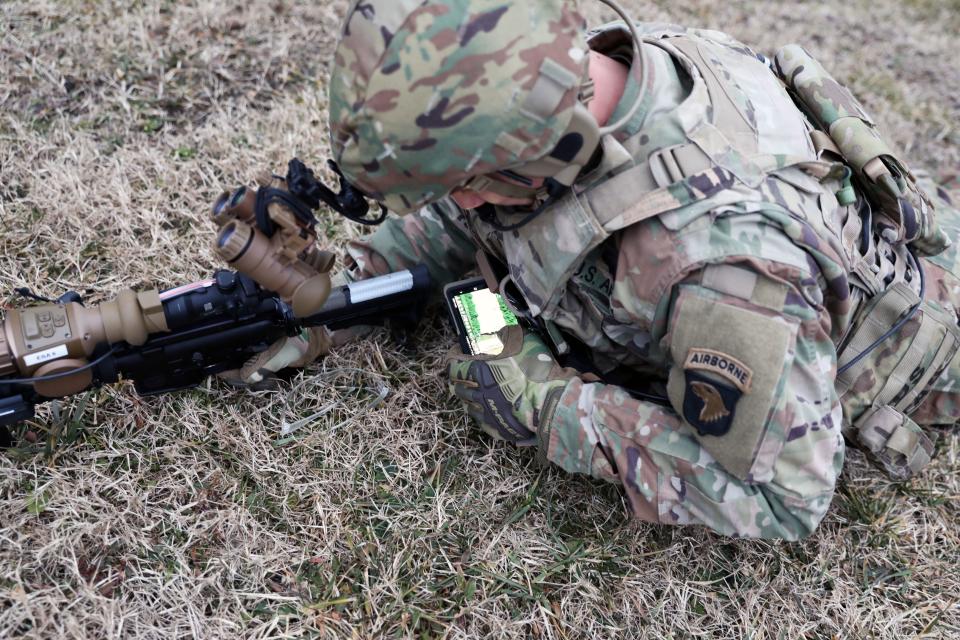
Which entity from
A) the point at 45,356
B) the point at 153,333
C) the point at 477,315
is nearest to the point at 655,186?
the point at 477,315

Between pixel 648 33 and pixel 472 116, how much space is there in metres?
1.32

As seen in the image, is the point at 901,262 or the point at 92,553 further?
the point at 901,262

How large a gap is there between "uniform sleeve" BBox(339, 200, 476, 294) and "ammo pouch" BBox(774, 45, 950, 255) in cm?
140

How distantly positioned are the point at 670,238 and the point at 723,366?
0.40m

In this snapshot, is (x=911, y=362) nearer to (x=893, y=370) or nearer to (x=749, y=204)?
(x=893, y=370)

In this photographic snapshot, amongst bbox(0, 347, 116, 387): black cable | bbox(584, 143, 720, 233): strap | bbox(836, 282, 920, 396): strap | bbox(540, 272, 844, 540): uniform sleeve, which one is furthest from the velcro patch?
bbox(0, 347, 116, 387): black cable

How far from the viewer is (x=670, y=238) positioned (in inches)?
85.0

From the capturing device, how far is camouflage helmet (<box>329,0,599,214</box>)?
1.89 metres

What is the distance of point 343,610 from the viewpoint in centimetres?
247

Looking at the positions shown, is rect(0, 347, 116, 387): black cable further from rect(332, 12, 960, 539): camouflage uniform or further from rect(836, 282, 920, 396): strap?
rect(836, 282, 920, 396): strap

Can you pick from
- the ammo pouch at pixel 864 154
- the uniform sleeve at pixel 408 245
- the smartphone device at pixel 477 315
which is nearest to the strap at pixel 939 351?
the ammo pouch at pixel 864 154

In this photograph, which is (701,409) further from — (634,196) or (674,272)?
(634,196)

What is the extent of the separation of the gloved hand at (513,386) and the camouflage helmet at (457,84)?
934mm

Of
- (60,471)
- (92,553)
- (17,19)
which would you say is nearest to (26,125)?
(17,19)
